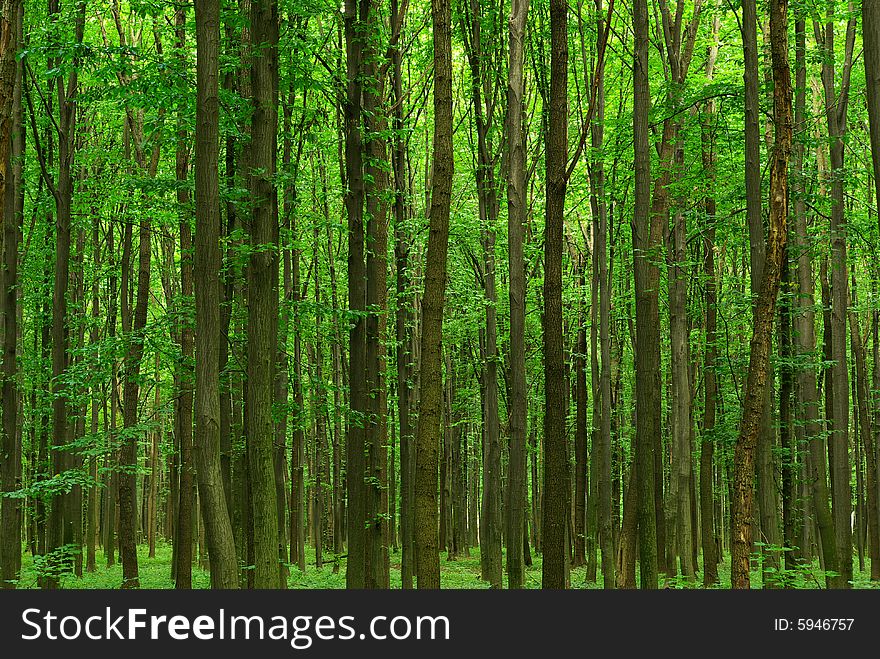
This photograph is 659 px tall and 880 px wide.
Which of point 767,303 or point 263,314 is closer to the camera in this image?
point 767,303

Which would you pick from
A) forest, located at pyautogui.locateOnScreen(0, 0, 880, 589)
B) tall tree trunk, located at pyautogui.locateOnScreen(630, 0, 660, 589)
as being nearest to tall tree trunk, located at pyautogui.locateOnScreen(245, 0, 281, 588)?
forest, located at pyautogui.locateOnScreen(0, 0, 880, 589)

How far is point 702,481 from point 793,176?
7356mm

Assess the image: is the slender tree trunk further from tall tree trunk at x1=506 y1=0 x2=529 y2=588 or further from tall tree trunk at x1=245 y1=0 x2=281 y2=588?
tall tree trunk at x1=245 y1=0 x2=281 y2=588

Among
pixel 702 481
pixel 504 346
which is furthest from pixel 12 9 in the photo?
pixel 504 346

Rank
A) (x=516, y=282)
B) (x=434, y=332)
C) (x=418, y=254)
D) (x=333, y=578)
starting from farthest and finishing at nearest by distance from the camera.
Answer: (x=418, y=254)
(x=333, y=578)
(x=516, y=282)
(x=434, y=332)

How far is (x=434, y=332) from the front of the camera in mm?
8117

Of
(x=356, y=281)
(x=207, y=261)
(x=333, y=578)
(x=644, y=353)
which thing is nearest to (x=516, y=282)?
(x=356, y=281)

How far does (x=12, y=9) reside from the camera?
7.26 meters

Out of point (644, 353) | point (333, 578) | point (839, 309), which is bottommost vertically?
point (333, 578)

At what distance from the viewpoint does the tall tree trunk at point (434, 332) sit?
7727 mm

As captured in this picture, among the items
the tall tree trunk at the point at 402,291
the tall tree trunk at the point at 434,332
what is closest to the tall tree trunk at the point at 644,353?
the tall tree trunk at the point at 434,332

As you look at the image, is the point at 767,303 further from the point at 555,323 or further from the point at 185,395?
the point at 185,395

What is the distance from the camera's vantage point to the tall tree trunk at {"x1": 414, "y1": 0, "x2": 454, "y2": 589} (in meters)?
7.73

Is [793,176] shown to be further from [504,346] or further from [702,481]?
[504,346]
